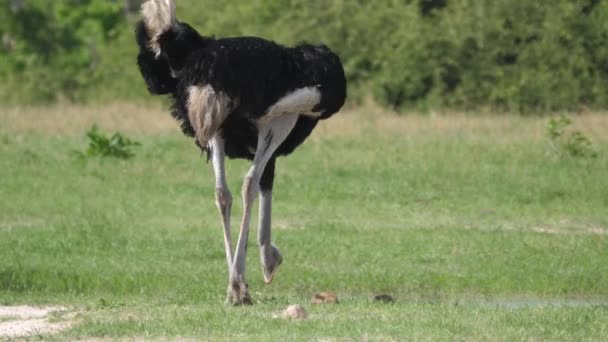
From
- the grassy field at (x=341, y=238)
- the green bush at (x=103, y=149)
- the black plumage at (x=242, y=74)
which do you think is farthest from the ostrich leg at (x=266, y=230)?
the green bush at (x=103, y=149)

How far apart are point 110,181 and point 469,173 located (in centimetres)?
373

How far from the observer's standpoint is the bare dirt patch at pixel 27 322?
7.53 m

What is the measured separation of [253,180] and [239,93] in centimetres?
54

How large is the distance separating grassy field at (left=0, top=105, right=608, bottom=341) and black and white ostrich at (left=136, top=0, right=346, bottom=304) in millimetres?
596

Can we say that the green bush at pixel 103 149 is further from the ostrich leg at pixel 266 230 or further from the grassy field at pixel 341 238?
the ostrich leg at pixel 266 230

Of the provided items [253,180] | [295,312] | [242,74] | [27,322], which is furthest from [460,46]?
[295,312]

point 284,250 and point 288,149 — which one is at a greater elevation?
point 288,149

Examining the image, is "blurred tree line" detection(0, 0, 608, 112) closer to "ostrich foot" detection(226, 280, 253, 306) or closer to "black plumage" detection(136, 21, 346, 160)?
"black plumage" detection(136, 21, 346, 160)

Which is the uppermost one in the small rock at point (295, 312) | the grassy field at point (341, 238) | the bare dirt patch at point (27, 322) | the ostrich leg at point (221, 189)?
the ostrich leg at point (221, 189)

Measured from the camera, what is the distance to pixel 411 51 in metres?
22.1

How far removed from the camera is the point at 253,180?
823 cm

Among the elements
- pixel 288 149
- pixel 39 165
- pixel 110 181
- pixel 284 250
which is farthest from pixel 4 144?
pixel 288 149

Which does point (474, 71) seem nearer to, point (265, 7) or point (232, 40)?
point (265, 7)

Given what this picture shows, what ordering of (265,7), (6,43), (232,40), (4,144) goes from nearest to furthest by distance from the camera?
(232,40) → (4,144) → (265,7) → (6,43)
